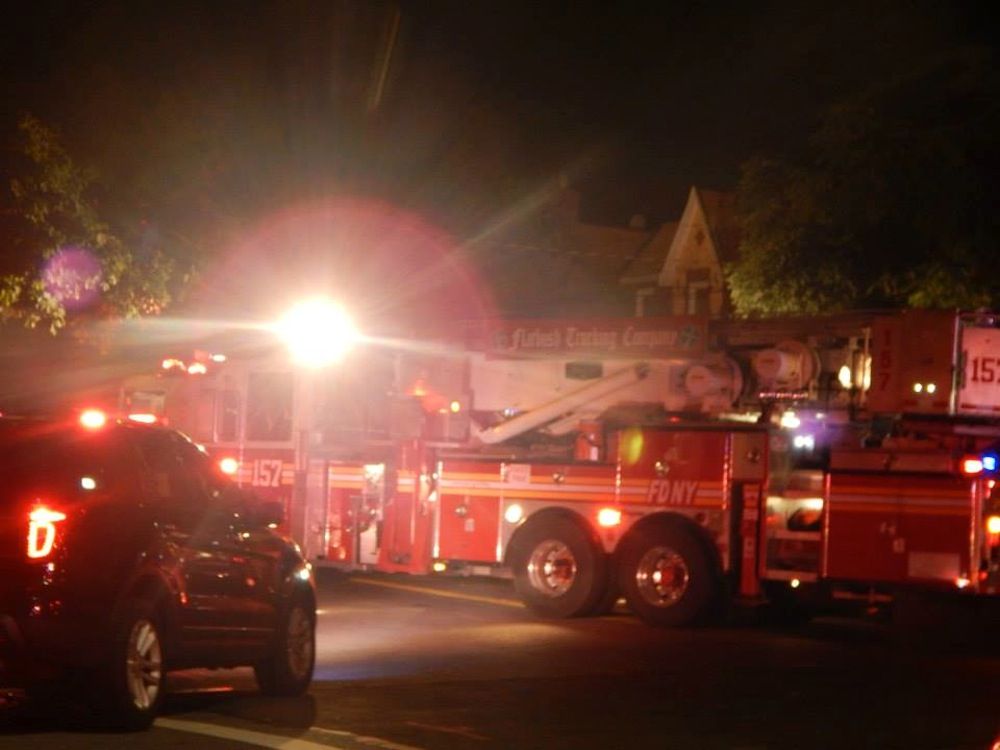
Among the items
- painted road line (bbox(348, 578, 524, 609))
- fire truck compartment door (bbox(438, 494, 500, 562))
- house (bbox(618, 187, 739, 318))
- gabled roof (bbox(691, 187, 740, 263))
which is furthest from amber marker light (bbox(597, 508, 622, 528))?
gabled roof (bbox(691, 187, 740, 263))

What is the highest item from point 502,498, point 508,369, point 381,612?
point 508,369

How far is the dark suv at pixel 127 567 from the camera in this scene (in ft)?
26.7

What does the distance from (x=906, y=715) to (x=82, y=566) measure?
207 inches

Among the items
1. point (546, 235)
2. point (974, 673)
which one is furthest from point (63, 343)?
point (546, 235)

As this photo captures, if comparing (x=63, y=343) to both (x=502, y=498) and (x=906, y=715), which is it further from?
(x=906, y=715)

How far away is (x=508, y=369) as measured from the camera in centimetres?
1723

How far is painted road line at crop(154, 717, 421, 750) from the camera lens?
8656 millimetres

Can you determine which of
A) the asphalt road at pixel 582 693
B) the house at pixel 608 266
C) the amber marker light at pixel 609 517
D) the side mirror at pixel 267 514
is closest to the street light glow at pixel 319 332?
the asphalt road at pixel 582 693

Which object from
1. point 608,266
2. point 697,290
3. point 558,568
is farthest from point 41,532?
point 608,266

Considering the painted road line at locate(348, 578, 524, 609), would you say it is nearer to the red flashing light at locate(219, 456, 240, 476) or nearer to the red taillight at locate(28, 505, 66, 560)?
the red flashing light at locate(219, 456, 240, 476)

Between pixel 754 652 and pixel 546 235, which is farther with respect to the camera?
pixel 546 235

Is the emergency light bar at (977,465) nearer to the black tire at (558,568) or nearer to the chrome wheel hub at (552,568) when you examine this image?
the black tire at (558,568)

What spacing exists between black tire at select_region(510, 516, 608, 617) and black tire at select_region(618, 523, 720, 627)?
30cm

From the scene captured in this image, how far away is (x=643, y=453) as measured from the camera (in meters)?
15.6
